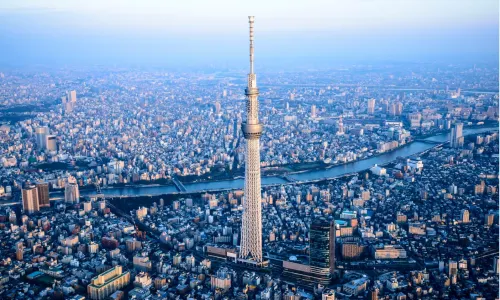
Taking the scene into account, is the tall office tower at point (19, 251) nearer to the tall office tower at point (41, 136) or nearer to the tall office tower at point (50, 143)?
the tall office tower at point (50, 143)

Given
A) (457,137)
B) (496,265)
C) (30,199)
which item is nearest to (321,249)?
(496,265)

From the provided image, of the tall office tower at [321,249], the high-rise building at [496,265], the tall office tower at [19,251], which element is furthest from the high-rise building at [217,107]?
the high-rise building at [496,265]

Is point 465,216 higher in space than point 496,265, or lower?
lower

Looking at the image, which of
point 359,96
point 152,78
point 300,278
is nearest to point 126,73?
point 152,78

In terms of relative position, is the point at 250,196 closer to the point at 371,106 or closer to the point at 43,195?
the point at 43,195

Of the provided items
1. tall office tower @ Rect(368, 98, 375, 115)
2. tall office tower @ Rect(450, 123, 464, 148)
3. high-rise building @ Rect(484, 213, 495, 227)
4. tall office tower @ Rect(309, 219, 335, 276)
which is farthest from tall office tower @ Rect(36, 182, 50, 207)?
tall office tower @ Rect(368, 98, 375, 115)
